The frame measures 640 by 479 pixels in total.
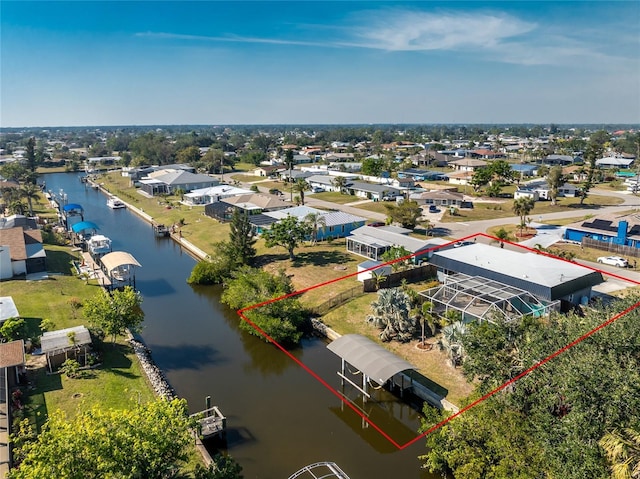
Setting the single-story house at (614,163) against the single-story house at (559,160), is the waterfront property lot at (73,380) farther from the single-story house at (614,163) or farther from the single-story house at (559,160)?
the single-story house at (614,163)

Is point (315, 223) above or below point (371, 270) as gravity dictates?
above

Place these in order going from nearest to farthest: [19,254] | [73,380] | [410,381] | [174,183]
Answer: [73,380]
[410,381]
[19,254]
[174,183]

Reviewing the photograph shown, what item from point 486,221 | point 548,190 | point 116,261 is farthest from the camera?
point 548,190

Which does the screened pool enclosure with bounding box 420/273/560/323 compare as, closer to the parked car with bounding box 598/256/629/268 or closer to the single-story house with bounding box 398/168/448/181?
the parked car with bounding box 598/256/629/268

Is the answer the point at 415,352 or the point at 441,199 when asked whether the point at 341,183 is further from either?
the point at 415,352

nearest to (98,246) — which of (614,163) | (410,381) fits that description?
(410,381)

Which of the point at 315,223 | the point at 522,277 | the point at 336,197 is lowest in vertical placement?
the point at 336,197
